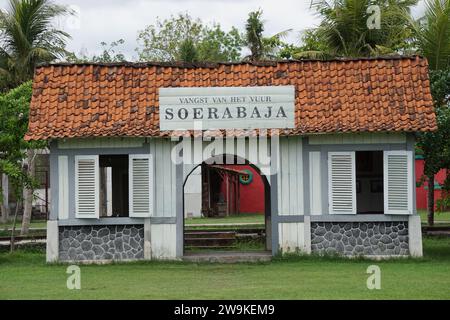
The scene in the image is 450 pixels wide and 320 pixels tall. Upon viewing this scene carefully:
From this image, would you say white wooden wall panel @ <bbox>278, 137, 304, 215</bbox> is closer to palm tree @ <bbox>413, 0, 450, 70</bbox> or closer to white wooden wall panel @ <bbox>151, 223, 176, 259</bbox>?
white wooden wall panel @ <bbox>151, 223, 176, 259</bbox>

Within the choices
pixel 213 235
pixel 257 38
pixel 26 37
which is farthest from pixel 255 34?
pixel 213 235

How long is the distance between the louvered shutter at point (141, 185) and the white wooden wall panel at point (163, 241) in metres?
0.41

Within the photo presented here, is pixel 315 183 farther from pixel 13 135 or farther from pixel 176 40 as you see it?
pixel 176 40

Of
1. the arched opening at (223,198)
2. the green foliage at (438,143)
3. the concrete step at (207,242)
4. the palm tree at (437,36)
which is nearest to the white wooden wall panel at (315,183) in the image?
the green foliage at (438,143)

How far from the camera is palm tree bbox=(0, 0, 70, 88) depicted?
31.6 metres

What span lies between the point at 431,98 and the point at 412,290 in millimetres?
6479

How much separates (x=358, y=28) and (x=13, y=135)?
13.9m

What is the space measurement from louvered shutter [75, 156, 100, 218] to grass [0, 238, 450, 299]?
1.23 m

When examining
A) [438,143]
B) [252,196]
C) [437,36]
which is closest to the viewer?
[438,143]

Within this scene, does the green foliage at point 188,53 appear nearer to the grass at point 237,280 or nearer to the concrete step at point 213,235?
the concrete step at point 213,235

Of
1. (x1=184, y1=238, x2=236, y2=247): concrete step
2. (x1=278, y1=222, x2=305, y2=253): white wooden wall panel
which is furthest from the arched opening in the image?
(x1=278, y1=222, x2=305, y2=253): white wooden wall panel

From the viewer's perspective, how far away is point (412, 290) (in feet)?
51.2

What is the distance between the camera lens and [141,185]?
20.9 metres

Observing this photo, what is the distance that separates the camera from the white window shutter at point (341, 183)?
68.2 feet
